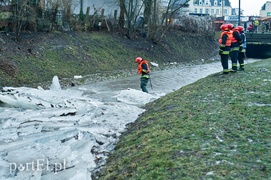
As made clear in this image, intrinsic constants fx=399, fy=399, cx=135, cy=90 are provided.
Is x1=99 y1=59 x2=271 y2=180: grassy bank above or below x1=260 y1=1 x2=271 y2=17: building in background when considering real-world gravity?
below

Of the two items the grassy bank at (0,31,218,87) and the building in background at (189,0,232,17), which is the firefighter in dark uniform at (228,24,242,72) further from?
the building in background at (189,0,232,17)

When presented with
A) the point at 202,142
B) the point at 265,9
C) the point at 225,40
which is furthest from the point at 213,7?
the point at 202,142

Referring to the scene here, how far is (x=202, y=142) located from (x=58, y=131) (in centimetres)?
440

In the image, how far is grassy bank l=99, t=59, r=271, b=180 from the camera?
20.2ft

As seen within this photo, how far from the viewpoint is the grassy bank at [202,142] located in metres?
6.14

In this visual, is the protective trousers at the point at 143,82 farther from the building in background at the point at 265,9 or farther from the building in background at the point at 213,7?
the building in background at the point at 265,9

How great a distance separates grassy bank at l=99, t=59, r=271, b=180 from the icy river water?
57cm

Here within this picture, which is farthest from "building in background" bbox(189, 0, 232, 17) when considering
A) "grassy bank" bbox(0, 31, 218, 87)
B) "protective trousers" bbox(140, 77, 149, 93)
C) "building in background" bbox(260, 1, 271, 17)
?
"protective trousers" bbox(140, 77, 149, 93)

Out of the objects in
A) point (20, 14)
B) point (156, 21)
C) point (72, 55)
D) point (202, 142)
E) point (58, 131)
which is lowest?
point (58, 131)

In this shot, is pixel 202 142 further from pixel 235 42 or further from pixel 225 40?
pixel 235 42

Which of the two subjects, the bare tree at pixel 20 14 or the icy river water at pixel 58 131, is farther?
the bare tree at pixel 20 14

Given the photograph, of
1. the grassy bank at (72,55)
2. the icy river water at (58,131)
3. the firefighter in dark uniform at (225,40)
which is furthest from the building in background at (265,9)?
the icy river water at (58,131)

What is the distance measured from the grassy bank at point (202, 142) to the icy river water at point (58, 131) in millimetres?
567

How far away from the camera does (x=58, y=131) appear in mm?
10352
